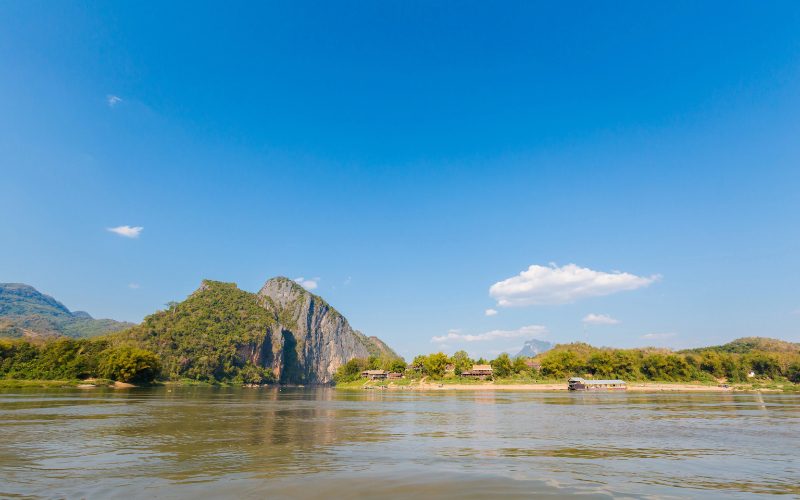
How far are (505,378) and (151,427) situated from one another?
129940mm

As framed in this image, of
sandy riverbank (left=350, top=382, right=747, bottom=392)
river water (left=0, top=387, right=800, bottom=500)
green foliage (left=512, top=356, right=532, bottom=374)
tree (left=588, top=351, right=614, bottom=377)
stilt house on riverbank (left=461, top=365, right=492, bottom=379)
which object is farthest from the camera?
green foliage (left=512, top=356, right=532, bottom=374)

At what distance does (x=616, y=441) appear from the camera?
22562mm

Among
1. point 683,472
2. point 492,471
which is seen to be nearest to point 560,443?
point 683,472

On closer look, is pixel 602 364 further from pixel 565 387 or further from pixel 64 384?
pixel 64 384

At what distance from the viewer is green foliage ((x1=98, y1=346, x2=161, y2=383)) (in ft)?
361

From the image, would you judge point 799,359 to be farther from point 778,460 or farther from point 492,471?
point 492,471

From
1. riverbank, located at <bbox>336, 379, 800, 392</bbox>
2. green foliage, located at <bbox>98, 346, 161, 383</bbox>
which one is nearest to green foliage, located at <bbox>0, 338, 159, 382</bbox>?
green foliage, located at <bbox>98, 346, 161, 383</bbox>

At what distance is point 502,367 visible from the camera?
5763 inches

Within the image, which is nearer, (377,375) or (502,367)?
(502,367)

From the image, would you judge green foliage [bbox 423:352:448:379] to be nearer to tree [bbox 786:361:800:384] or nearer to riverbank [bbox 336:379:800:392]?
riverbank [bbox 336:379:800:392]

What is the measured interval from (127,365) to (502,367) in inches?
4486

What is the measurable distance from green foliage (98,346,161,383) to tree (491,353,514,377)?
107688mm

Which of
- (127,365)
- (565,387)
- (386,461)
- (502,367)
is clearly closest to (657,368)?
(565,387)

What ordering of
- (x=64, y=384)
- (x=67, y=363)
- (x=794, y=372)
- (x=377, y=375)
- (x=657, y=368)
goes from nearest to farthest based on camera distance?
1. (x=64, y=384)
2. (x=67, y=363)
3. (x=794, y=372)
4. (x=657, y=368)
5. (x=377, y=375)
